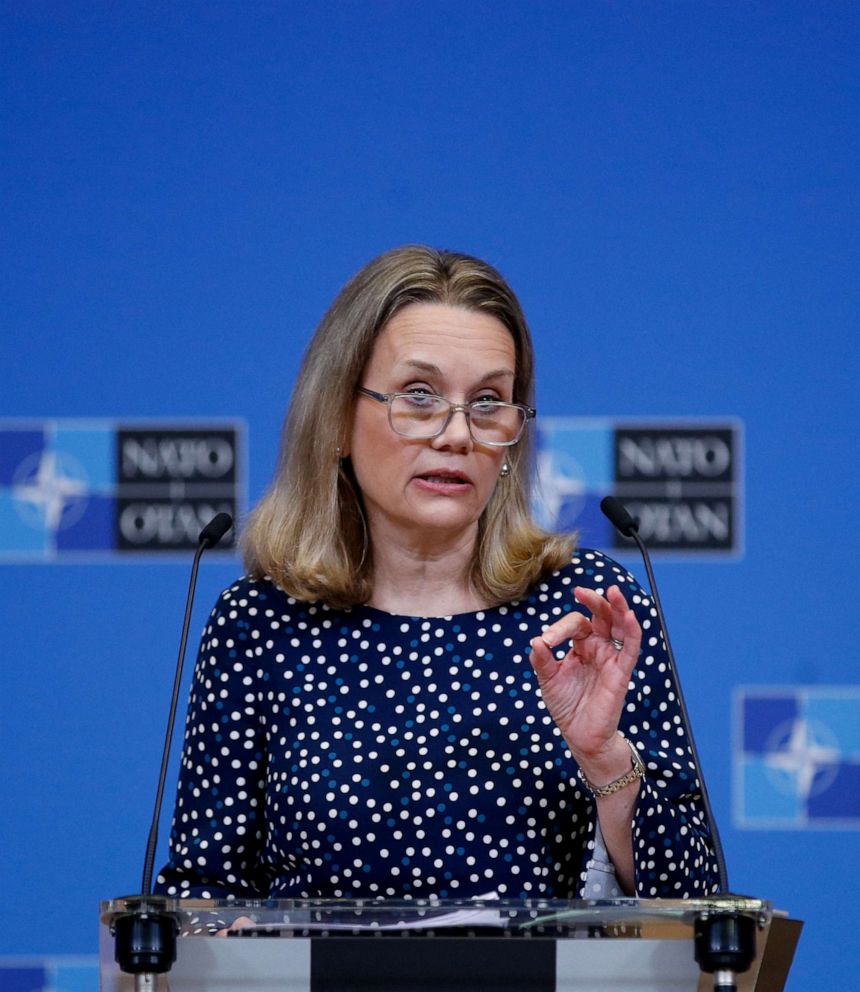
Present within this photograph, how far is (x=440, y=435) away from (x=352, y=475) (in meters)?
0.24

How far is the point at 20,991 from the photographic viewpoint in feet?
9.32

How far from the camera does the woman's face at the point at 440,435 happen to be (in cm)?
180

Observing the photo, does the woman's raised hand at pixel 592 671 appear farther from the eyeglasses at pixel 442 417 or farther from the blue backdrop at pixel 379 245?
the blue backdrop at pixel 379 245


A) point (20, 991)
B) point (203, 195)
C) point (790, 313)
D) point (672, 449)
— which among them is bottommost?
point (20, 991)

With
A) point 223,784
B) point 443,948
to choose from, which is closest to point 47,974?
point 223,784

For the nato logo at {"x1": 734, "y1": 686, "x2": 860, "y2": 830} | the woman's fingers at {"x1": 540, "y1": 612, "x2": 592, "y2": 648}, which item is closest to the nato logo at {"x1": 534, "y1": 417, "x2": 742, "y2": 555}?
the nato logo at {"x1": 734, "y1": 686, "x2": 860, "y2": 830}

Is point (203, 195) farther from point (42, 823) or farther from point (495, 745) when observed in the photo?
point (495, 745)

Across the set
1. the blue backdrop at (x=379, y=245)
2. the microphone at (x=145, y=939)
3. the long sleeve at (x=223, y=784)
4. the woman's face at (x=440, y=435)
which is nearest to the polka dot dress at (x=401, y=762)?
the long sleeve at (x=223, y=784)

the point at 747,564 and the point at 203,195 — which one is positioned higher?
the point at 203,195

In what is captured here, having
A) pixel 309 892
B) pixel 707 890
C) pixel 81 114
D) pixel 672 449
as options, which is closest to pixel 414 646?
pixel 309 892

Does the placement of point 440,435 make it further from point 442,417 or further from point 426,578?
point 426,578

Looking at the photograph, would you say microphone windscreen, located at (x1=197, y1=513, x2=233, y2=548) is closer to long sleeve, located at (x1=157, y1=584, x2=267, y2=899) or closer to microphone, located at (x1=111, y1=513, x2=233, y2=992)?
long sleeve, located at (x1=157, y1=584, x2=267, y2=899)

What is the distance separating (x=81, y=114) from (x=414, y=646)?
5.09ft

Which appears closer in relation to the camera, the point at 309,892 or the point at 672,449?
the point at 309,892
